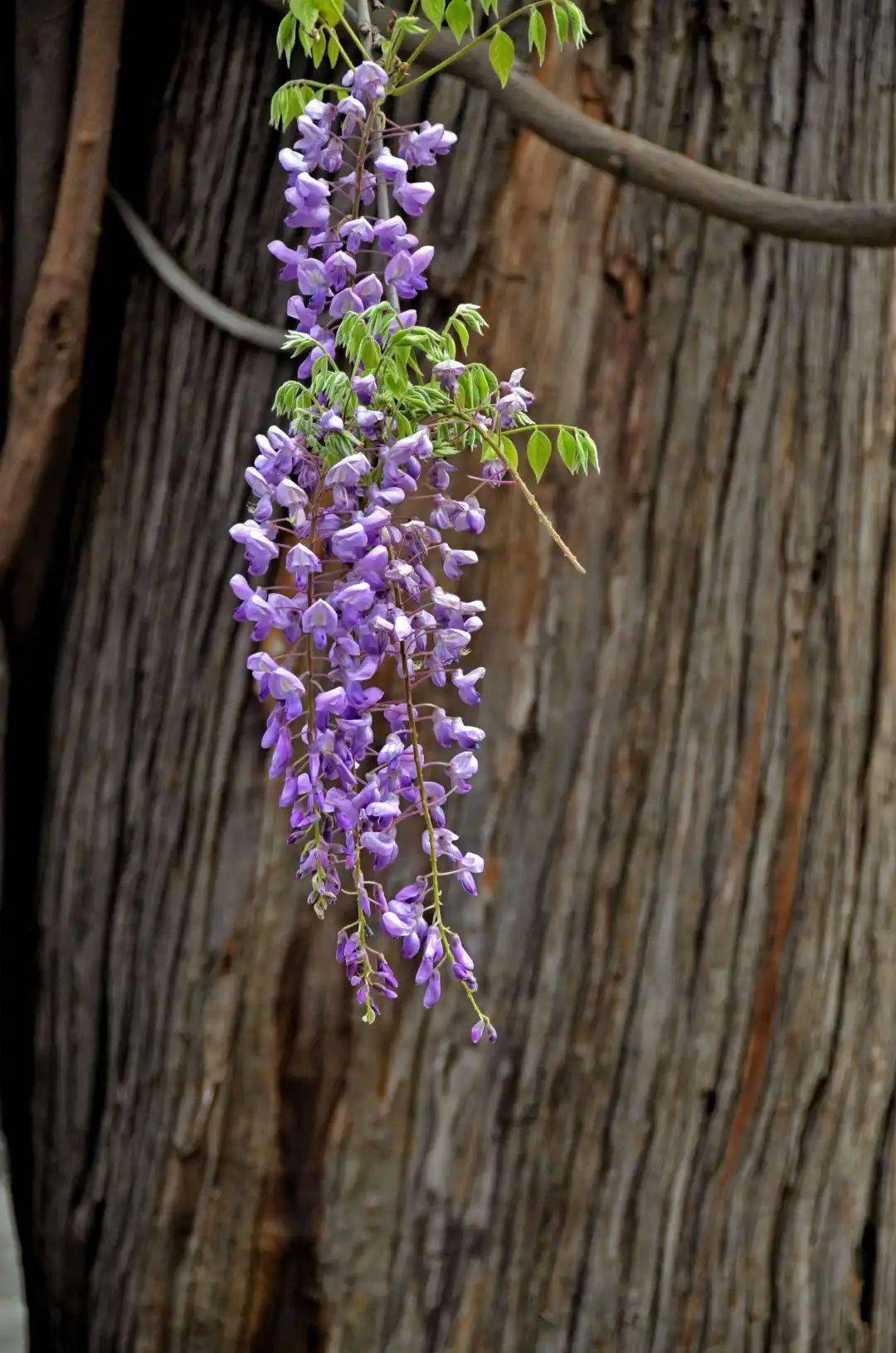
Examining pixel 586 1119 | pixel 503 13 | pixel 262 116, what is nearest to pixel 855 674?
pixel 586 1119

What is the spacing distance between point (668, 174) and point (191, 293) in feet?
1.95

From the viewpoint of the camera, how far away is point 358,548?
888 millimetres

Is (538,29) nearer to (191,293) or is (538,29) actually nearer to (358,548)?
(358,548)

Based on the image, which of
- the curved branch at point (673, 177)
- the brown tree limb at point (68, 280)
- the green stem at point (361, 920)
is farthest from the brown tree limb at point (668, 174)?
the green stem at point (361, 920)

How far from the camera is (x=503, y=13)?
53.1 inches

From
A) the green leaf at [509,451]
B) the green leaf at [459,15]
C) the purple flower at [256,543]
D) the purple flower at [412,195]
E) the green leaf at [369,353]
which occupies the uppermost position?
the green leaf at [459,15]

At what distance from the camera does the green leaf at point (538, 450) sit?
100cm

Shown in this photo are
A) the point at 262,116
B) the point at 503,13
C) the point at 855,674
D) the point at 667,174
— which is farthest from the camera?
the point at 855,674

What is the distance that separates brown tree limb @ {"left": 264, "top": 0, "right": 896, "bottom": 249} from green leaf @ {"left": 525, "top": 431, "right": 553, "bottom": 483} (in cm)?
37

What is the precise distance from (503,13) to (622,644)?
722 millimetres

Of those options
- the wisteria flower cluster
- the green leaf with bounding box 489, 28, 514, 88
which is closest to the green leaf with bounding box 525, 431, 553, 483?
the wisteria flower cluster

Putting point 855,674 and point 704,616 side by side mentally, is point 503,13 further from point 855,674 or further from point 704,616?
point 855,674

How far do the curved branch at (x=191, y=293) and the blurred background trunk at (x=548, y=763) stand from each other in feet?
0.09

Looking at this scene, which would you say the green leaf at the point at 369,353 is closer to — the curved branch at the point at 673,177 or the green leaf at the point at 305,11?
the green leaf at the point at 305,11
